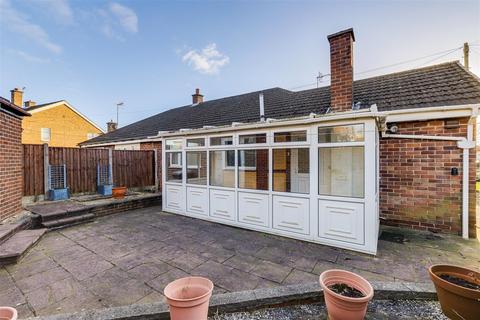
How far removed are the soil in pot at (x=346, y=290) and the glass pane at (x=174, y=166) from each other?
532 centimetres

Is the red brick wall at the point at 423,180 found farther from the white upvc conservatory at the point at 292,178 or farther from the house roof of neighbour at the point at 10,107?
the house roof of neighbour at the point at 10,107

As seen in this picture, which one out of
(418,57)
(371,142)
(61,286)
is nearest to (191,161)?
(61,286)

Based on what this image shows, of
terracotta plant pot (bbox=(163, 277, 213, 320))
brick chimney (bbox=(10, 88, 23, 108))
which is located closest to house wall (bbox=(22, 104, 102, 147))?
brick chimney (bbox=(10, 88, 23, 108))

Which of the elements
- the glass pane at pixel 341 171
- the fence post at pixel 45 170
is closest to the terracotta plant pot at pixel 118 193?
the fence post at pixel 45 170

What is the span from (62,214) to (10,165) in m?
1.58

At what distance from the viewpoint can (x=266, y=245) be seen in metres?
4.33

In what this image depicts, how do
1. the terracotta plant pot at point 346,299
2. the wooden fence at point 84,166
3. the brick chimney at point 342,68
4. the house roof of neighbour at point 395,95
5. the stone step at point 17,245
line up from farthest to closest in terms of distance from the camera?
the wooden fence at point 84,166, the brick chimney at point 342,68, the house roof of neighbour at point 395,95, the stone step at point 17,245, the terracotta plant pot at point 346,299

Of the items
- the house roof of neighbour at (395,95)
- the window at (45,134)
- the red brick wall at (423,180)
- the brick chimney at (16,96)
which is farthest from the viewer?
the window at (45,134)

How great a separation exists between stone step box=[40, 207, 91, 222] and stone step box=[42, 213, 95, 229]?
0.29 feet

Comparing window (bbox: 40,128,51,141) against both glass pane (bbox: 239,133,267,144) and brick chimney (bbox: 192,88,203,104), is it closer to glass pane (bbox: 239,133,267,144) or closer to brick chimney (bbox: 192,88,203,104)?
brick chimney (bbox: 192,88,203,104)

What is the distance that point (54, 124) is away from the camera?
19859mm

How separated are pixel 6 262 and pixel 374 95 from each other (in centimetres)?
868

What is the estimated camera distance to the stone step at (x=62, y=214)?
5309 mm

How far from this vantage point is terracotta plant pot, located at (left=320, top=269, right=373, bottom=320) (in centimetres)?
208
